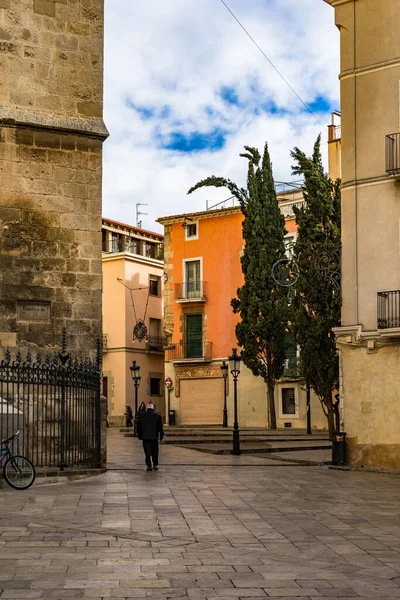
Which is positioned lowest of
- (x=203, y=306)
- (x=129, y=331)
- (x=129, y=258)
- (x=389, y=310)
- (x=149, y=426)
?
(x=149, y=426)

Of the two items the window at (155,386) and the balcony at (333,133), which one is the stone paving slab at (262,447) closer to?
the balcony at (333,133)

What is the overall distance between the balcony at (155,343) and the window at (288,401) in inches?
431

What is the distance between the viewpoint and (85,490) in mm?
14484

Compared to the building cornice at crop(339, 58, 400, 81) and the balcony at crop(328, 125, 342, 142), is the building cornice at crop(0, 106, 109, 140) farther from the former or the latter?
the balcony at crop(328, 125, 342, 142)

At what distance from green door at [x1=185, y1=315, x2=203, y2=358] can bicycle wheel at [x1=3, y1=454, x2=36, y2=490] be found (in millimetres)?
33474

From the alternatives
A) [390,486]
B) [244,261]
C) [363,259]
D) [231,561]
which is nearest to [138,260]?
[244,261]

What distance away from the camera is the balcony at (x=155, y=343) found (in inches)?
2106

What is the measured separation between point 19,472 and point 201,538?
17.6ft

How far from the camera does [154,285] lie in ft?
183

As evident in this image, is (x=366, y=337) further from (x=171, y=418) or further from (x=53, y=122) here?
(x=171, y=418)

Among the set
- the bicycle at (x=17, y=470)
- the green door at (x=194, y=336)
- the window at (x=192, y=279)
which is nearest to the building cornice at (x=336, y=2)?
the bicycle at (x=17, y=470)

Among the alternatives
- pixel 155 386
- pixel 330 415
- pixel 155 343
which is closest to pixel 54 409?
pixel 330 415

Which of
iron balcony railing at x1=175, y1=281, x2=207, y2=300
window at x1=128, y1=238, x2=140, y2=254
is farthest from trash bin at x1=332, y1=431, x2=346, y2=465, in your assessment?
window at x1=128, y1=238, x2=140, y2=254

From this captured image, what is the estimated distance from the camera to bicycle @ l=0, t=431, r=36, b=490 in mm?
14328
